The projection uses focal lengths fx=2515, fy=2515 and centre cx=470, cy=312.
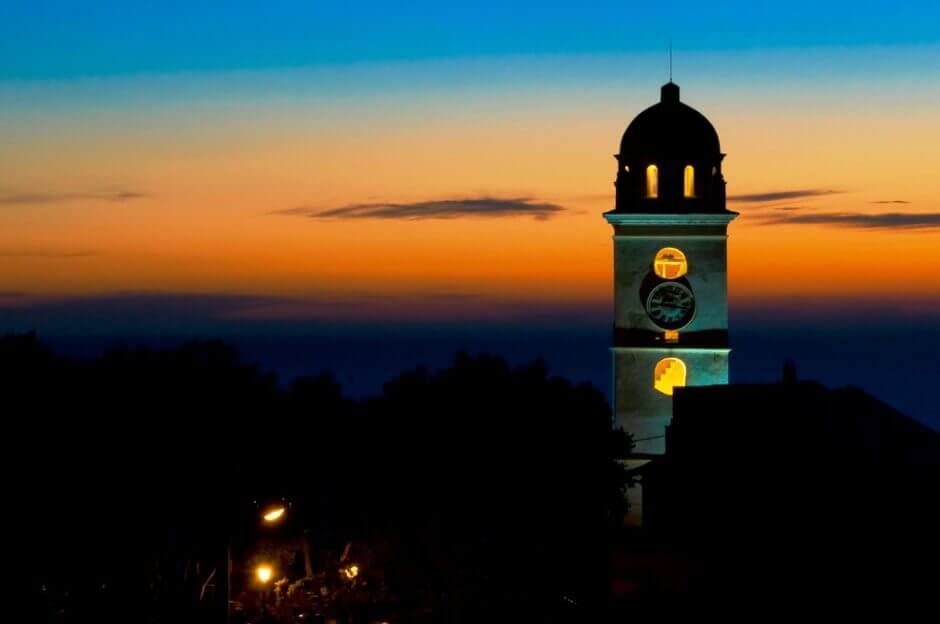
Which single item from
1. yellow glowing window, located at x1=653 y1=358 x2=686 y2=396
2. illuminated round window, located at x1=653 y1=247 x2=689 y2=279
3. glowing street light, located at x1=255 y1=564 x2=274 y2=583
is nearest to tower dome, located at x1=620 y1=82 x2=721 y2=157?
illuminated round window, located at x1=653 y1=247 x2=689 y2=279

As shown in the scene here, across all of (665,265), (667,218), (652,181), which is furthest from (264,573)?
(665,265)

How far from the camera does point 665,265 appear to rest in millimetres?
Result: 85438

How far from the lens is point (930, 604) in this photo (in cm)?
5503

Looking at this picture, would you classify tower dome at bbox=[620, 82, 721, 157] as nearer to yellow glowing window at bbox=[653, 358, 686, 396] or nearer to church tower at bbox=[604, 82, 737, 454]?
church tower at bbox=[604, 82, 737, 454]

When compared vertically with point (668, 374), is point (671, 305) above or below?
above

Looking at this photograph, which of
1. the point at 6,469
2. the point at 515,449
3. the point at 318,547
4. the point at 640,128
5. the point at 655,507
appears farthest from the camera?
the point at 640,128

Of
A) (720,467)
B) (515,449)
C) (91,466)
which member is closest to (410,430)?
(515,449)

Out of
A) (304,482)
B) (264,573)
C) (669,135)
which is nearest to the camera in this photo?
(264,573)

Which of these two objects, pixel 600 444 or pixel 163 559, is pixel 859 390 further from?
pixel 163 559

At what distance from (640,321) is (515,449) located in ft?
70.9

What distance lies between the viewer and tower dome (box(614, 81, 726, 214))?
275ft

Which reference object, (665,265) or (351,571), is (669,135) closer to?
(665,265)

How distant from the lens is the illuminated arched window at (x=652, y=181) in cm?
8394

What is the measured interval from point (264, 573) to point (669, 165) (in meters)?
32.7
